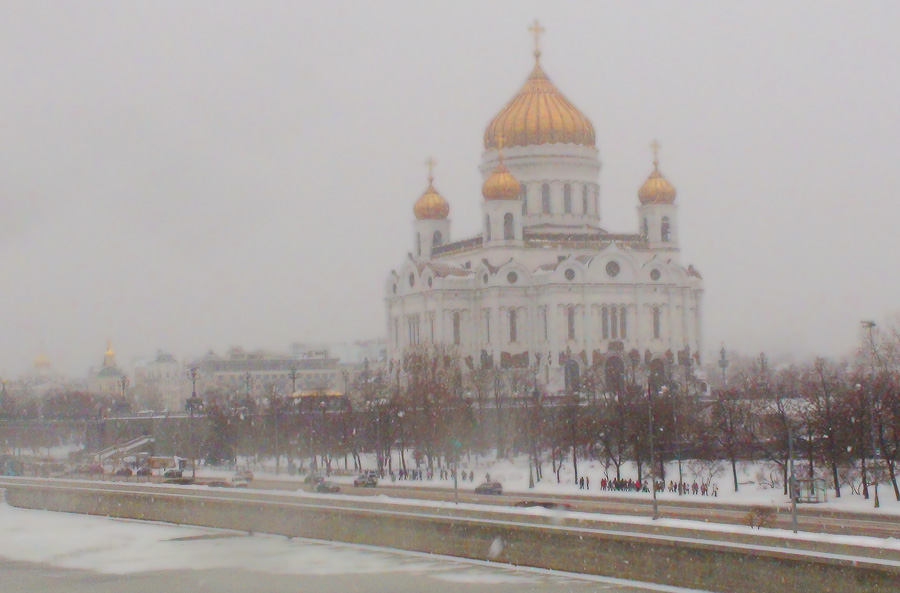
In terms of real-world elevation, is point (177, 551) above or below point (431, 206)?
below

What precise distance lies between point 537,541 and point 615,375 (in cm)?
4402

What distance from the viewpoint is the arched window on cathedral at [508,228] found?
291ft

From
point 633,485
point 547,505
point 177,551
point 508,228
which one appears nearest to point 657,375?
point 508,228

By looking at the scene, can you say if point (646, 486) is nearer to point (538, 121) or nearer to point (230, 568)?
point (230, 568)

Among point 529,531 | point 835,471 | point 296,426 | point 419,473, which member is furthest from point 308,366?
point 529,531

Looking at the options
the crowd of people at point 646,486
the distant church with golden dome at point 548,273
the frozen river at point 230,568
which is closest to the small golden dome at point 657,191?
the distant church with golden dome at point 548,273

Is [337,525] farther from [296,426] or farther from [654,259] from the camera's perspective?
[654,259]

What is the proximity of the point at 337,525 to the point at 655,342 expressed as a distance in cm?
5182

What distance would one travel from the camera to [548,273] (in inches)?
3428

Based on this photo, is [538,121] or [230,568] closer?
[230,568]

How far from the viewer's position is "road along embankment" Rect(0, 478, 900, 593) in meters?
27.2

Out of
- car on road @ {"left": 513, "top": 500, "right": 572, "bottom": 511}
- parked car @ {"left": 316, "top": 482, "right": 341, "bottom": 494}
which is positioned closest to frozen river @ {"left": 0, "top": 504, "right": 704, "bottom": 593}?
car on road @ {"left": 513, "top": 500, "right": 572, "bottom": 511}

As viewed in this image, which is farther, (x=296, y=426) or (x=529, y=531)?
(x=296, y=426)

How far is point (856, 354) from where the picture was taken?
73062 mm
